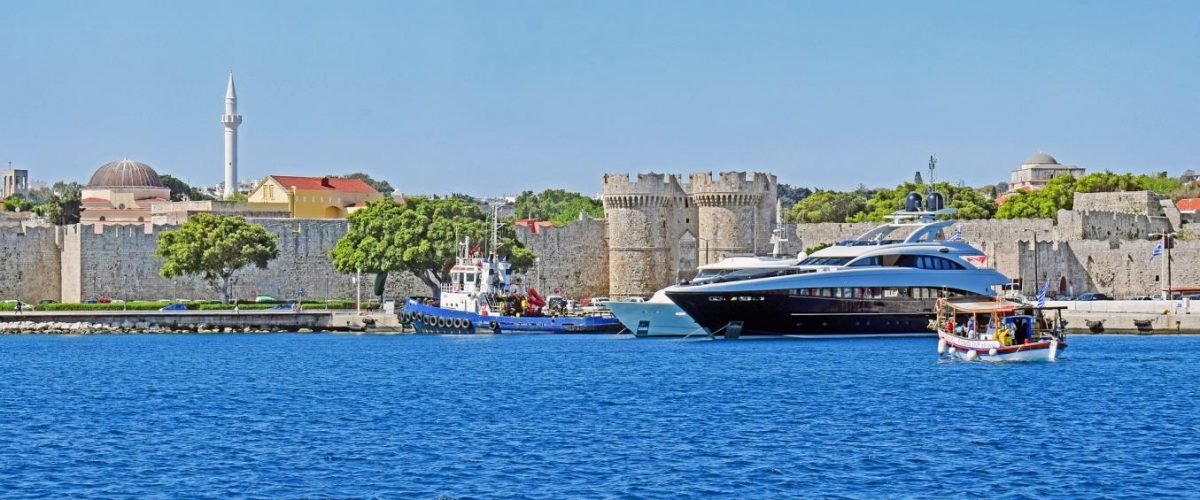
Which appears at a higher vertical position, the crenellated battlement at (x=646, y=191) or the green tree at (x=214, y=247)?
the crenellated battlement at (x=646, y=191)

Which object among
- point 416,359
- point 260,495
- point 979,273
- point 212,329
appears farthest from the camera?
point 212,329

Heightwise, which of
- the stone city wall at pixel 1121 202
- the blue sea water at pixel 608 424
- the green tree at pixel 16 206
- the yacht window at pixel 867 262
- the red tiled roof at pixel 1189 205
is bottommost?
the blue sea water at pixel 608 424

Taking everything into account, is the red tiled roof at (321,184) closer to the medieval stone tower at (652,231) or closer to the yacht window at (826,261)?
the medieval stone tower at (652,231)

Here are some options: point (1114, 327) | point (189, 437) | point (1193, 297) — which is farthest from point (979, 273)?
point (189, 437)

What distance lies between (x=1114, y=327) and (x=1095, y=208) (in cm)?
2360

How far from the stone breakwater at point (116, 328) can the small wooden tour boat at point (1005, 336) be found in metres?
22.1

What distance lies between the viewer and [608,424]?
27.3 meters

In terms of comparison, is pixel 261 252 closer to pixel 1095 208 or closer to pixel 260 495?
pixel 1095 208

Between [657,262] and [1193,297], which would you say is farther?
[657,262]

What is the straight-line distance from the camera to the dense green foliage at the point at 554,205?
337 ft

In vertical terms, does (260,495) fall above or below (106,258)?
below

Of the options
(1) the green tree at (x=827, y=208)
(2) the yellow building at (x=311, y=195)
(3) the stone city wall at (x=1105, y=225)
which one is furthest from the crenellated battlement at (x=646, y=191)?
(1) the green tree at (x=827, y=208)

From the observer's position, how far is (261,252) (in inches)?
2341

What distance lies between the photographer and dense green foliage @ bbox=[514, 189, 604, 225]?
103 metres
